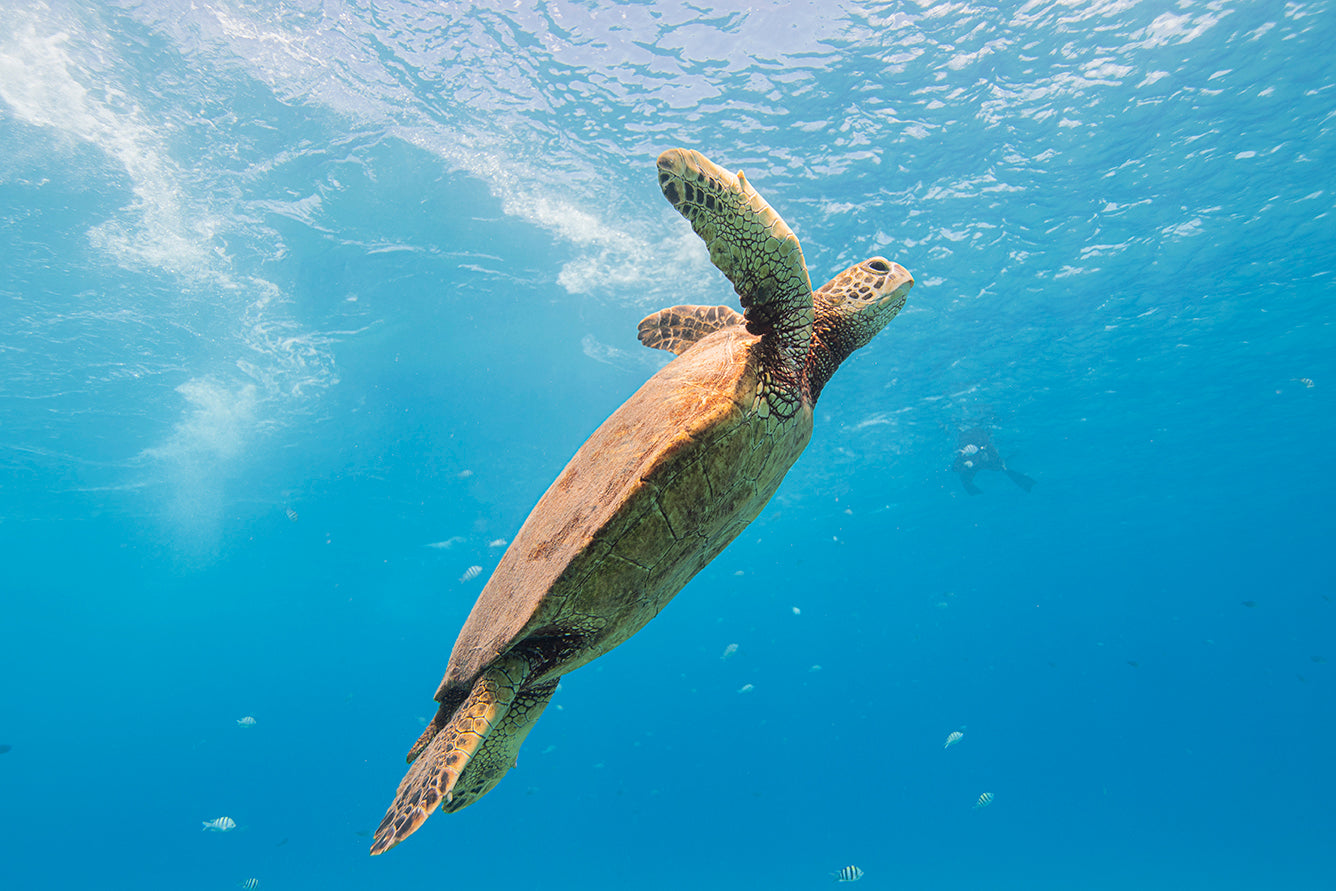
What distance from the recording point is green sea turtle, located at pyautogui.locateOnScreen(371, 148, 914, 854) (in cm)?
251

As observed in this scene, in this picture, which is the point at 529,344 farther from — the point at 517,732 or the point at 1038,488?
the point at 1038,488

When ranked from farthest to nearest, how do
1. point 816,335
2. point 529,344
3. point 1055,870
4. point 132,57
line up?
point 1055,870 < point 529,344 < point 132,57 < point 816,335

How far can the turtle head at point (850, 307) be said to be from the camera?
3.37 metres

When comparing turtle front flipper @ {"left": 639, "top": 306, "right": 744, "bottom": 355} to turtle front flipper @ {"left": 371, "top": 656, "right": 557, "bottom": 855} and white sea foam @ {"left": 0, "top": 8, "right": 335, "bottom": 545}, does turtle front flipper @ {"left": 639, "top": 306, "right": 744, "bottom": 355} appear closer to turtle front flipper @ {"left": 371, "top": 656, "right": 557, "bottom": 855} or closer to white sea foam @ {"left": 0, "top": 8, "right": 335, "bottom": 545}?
turtle front flipper @ {"left": 371, "top": 656, "right": 557, "bottom": 855}

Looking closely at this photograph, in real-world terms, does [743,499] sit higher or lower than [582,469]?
lower

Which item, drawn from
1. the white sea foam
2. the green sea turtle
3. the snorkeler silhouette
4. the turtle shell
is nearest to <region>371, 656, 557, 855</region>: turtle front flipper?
the green sea turtle

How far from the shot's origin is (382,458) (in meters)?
25.7

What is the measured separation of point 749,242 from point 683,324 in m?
1.85

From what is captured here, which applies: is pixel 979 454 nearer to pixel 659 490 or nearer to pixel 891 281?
pixel 891 281

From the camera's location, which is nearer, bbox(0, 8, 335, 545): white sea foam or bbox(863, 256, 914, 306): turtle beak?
bbox(863, 256, 914, 306): turtle beak

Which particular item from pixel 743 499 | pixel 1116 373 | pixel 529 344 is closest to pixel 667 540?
pixel 743 499

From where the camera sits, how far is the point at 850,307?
11.1 feet

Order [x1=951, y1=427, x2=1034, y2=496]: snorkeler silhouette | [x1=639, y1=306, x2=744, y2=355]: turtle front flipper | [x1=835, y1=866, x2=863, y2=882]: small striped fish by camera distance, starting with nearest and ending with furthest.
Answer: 1. [x1=639, y1=306, x2=744, y2=355]: turtle front flipper
2. [x1=835, y1=866, x2=863, y2=882]: small striped fish
3. [x1=951, y1=427, x2=1034, y2=496]: snorkeler silhouette

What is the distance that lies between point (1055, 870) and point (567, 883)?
34197mm
